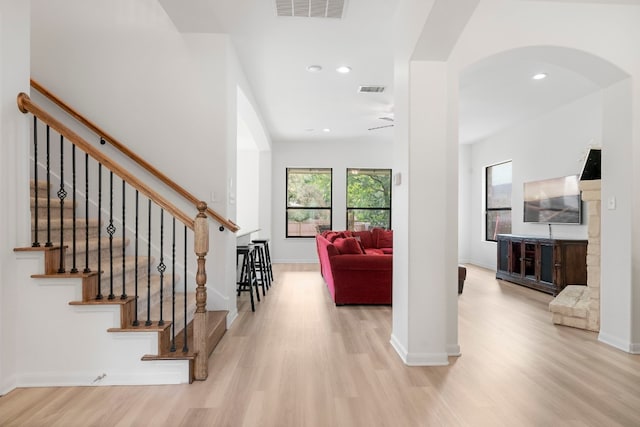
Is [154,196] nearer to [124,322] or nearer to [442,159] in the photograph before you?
[124,322]

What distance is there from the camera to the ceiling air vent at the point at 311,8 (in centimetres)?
328

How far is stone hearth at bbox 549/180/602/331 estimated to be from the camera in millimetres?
3660

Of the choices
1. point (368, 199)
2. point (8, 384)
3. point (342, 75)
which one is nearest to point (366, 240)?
point (368, 199)

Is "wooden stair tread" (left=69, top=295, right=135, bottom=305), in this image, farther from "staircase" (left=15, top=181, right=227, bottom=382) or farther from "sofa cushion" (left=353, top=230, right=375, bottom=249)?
"sofa cushion" (left=353, top=230, right=375, bottom=249)

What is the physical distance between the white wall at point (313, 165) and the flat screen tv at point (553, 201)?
11.8 ft

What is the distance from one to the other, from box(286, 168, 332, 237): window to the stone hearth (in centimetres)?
597

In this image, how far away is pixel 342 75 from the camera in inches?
197

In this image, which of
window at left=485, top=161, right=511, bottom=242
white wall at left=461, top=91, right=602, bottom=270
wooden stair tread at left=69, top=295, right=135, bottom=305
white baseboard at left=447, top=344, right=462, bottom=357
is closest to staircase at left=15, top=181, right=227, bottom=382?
wooden stair tread at left=69, top=295, right=135, bottom=305

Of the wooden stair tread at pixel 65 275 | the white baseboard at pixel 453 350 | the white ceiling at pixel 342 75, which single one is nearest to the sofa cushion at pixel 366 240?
the white ceiling at pixel 342 75

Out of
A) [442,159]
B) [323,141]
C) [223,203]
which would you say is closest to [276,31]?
[223,203]

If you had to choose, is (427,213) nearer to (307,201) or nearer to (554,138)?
(554,138)

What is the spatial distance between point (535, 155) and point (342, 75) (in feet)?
13.1

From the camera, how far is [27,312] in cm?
245

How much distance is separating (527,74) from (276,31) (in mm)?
3241
